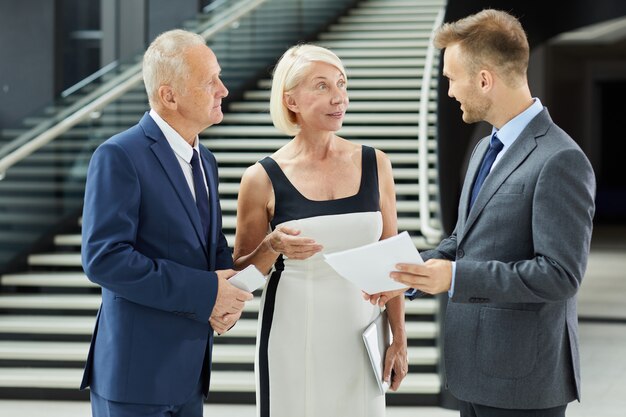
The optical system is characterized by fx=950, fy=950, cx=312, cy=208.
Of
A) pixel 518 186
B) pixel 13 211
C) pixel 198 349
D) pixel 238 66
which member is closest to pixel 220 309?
pixel 198 349

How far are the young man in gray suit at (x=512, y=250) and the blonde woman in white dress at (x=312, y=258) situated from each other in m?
0.49

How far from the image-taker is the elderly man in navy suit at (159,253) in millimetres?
2572

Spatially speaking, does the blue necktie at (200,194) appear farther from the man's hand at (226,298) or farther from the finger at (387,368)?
the finger at (387,368)

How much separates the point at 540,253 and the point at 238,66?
976cm

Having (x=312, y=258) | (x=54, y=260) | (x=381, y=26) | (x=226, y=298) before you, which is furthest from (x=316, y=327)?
(x=381, y=26)

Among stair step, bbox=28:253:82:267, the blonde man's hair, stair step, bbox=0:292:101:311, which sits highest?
the blonde man's hair

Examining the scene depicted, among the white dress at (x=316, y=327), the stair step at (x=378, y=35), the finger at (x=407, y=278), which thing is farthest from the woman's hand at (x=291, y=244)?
the stair step at (x=378, y=35)

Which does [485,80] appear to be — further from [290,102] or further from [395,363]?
[395,363]

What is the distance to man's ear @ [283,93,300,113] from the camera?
3.17m

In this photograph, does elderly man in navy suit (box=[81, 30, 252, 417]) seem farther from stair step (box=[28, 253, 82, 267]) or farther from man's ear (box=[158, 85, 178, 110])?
stair step (box=[28, 253, 82, 267])

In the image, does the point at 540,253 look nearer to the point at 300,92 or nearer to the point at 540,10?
the point at 300,92

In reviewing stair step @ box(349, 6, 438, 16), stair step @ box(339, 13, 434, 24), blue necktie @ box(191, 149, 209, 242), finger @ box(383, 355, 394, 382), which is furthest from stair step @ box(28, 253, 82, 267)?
stair step @ box(349, 6, 438, 16)

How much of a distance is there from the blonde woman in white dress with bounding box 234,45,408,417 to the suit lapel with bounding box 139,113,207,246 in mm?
356

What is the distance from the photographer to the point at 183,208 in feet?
8.90
